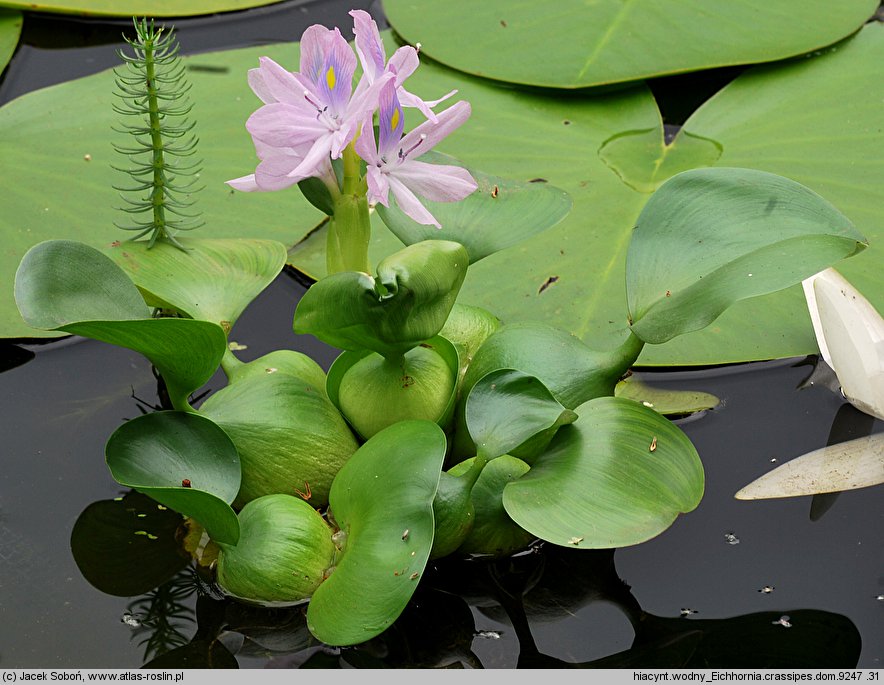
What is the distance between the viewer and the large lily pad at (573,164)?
155cm

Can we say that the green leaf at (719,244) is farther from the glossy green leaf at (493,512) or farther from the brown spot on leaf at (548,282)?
the brown spot on leaf at (548,282)

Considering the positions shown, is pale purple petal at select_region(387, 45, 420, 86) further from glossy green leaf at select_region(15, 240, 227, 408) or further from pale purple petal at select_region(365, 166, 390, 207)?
glossy green leaf at select_region(15, 240, 227, 408)

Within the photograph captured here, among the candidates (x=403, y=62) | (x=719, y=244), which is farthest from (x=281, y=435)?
(x=719, y=244)

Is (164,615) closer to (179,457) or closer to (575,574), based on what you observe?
(179,457)

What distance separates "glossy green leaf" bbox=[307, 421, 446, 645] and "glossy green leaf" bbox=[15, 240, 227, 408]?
0.21 metres

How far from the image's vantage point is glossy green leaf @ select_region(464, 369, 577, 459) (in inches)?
42.7

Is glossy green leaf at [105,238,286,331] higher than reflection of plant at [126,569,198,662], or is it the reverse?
glossy green leaf at [105,238,286,331]

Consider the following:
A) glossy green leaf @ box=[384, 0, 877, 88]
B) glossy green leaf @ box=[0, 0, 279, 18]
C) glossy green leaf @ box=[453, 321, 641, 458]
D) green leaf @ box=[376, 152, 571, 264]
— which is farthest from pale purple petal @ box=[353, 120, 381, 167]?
glossy green leaf @ box=[0, 0, 279, 18]

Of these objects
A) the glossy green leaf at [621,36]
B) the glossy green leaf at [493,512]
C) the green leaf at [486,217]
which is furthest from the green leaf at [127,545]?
the glossy green leaf at [621,36]

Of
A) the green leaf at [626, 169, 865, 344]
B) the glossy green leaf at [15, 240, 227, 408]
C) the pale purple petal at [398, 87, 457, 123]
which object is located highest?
the pale purple petal at [398, 87, 457, 123]

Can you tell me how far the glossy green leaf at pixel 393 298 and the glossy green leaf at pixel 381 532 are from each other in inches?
4.5

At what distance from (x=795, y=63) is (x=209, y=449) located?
1455mm

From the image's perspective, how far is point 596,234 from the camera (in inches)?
65.6
